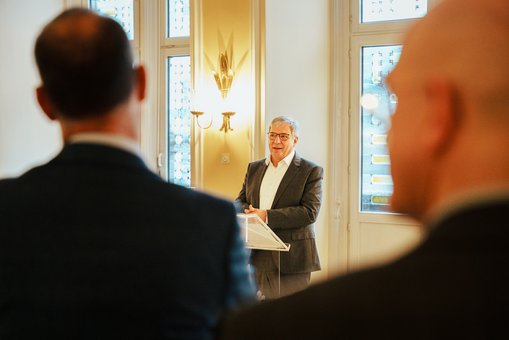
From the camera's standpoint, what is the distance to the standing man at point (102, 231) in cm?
97

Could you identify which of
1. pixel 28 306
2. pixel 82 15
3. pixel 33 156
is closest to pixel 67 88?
pixel 82 15

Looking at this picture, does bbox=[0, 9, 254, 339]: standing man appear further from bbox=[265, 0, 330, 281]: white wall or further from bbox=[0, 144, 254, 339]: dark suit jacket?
bbox=[265, 0, 330, 281]: white wall

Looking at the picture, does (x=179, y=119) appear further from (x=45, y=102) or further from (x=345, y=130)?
(x=45, y=102)

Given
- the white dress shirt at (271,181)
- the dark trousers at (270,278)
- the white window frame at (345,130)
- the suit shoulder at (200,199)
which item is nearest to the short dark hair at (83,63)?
the suit shoulder at (200,199)

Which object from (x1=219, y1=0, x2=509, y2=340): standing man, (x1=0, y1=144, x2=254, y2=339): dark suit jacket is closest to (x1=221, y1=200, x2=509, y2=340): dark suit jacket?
(x1=219, y1=0, x2=509, y2=340): standing man

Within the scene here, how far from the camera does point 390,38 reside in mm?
5688

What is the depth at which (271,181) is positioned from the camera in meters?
4.27

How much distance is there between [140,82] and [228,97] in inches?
179

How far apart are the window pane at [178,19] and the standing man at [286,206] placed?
8.99ft

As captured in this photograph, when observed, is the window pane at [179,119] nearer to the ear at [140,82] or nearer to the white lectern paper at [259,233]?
the white lectern paper at [259,233]

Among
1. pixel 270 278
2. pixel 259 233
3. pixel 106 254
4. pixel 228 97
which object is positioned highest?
pixel 228 97

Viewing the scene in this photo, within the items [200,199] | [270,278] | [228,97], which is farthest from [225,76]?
[200,199]

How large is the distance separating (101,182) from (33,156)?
20.6 ft

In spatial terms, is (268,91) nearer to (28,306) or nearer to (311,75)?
(311,75)
